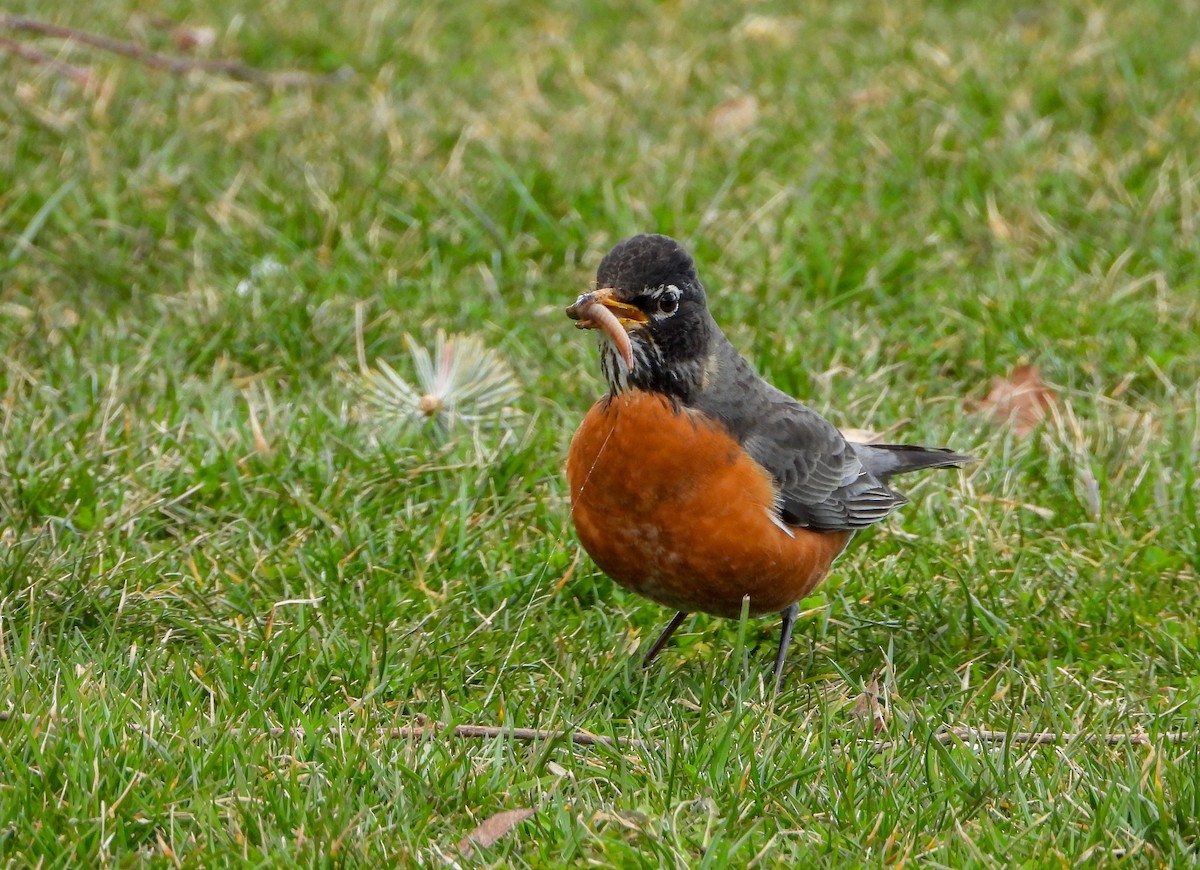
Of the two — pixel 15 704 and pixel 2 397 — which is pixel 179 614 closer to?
pixel 15 704

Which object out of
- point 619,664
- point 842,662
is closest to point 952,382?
point 842,662

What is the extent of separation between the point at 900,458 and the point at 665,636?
1.04 metres

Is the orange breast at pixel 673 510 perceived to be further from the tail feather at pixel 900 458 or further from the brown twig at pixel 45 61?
the brown twig at pixel 45 61

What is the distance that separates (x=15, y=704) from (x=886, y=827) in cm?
195

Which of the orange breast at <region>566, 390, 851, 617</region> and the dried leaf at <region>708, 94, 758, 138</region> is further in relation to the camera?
the dried leaf at <region>708, 94, 758, 138</region>

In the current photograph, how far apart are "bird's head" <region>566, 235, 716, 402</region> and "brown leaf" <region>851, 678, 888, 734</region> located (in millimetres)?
917

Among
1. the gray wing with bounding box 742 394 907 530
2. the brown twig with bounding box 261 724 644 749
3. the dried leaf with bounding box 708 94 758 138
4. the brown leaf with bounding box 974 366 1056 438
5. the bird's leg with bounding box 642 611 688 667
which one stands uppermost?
the gray wing with bounding box 742 394 907 530

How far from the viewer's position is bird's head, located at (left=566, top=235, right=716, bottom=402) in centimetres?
402

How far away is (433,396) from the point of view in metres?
5.43

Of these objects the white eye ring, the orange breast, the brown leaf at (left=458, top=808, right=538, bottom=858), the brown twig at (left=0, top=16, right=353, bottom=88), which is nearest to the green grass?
the brown leaf at (left=458, top=808, right=538, bottom=858)

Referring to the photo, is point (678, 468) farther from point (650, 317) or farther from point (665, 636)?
point (665, 636)

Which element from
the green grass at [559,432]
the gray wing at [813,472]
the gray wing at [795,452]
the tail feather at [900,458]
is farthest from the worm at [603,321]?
the tail feather at [900,458]

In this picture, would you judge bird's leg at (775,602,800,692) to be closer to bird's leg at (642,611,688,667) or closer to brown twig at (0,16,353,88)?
bird's leg at (642,611,688,667)

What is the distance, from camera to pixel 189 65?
7.30 meters
